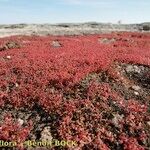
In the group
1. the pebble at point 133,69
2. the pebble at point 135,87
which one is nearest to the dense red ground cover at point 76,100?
the pebble at point 133,69

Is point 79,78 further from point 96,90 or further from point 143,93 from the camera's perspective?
point 143,93

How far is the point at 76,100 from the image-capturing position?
1738cm

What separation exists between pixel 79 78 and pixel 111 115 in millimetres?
3884

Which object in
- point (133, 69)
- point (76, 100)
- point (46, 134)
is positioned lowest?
point (46, 134)

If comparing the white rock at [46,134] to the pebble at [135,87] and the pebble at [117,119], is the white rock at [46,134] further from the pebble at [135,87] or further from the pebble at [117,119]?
the pebble at [135,87]

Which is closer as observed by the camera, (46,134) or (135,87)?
(46,134)

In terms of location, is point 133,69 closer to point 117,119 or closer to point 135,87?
point 135,87

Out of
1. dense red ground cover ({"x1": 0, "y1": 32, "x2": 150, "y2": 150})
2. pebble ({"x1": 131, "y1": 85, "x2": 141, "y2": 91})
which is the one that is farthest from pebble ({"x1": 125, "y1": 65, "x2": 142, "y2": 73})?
pebble ({"x1": 131, "y1": 85, "x2": 141, "y2": 91})

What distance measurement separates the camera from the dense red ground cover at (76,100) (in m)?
15.1

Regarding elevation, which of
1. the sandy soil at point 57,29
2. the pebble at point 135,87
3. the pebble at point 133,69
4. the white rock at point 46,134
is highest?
the pebble at point 133,69

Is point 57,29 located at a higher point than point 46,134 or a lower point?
lower

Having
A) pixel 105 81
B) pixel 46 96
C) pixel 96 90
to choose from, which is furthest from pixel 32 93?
pixel 105 81

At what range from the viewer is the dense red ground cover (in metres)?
15.1

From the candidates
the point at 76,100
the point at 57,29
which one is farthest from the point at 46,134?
the point at 57,29
